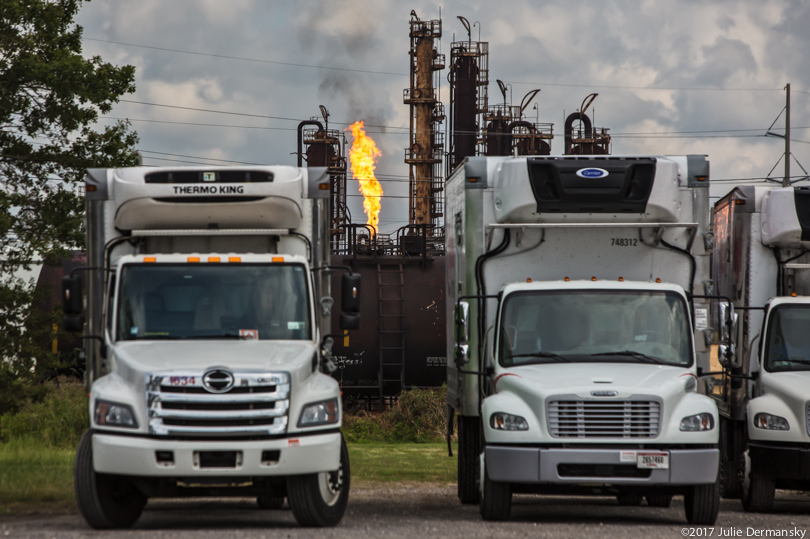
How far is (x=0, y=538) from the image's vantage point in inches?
388

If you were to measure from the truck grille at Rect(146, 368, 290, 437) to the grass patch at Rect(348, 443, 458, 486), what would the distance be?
6246 mm

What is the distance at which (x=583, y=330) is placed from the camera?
12.0 m

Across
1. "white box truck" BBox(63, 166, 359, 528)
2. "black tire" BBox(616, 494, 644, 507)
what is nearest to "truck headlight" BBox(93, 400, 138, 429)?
"white box truck" BBox(63, 166, 359, 528)

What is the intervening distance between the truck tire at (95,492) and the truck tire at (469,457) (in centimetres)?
437

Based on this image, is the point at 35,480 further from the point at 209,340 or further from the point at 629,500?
the point at 629,500

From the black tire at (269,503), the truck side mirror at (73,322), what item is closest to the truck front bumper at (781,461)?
the black tire at (269,503)

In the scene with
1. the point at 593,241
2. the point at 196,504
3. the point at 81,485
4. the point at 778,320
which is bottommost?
the point at 196,504

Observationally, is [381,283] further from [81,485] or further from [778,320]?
[81,485]

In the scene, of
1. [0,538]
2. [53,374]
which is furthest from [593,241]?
[53,374]

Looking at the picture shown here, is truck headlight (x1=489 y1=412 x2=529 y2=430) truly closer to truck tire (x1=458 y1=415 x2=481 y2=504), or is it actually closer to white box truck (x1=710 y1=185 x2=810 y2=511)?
truck tire (x1=458 y1=415 x2=481 y2=504)

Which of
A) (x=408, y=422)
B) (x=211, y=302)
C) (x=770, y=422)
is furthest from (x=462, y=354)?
(x=408, y=422)

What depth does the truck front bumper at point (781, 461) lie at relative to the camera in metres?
12.4

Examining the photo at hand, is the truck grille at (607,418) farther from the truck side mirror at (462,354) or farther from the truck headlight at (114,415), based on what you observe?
the truck headlight at (114,415)

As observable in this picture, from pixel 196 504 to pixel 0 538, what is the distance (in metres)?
4.20
